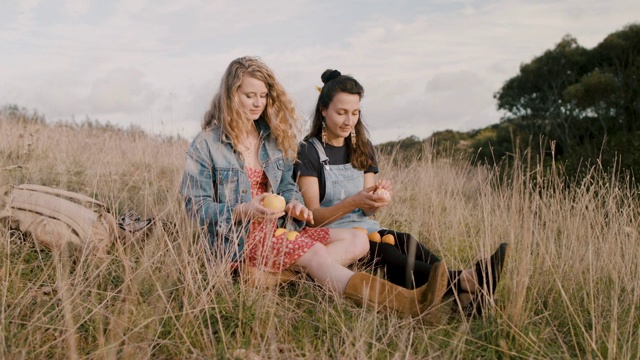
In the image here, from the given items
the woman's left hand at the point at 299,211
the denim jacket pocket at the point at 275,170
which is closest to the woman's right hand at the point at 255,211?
the woman's left hand at the point at 299,211

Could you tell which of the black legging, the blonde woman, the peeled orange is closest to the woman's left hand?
the blonde woman

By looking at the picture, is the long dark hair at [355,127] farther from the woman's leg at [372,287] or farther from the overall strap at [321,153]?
the woman's leg at [372,287]

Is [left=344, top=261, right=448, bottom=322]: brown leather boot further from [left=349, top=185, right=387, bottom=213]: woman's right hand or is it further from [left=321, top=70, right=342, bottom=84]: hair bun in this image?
[left=321, top=70, right=342, bottom=84]: hair bun

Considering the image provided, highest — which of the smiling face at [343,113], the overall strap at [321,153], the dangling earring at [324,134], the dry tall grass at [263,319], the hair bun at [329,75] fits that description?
the hair bun at [329,75]

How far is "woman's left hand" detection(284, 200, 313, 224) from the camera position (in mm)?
3016

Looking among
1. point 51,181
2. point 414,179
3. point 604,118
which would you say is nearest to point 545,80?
point 604,118

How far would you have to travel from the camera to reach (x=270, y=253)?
3000mm

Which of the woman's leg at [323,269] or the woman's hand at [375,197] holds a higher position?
the woman's hand at [375,197]

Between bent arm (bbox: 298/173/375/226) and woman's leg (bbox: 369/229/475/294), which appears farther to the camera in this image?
bent arm (bbox: 298/173/375/226)

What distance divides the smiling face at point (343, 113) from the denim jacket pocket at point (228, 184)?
687 millimetres

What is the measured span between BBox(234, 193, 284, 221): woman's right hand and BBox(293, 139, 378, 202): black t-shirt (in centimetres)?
52

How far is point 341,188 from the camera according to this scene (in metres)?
3.63

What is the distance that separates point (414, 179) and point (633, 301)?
3545 mm

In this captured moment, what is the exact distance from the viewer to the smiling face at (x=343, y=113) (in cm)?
354
